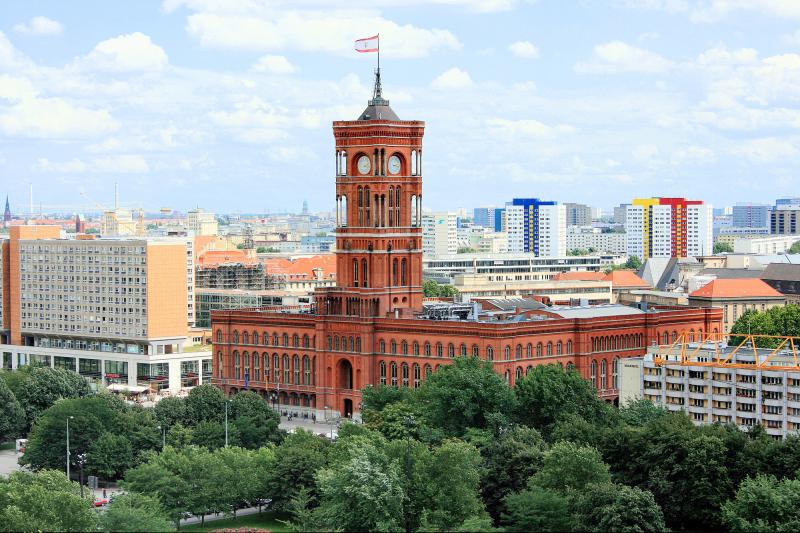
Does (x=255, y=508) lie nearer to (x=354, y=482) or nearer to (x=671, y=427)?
(x=354, y=482)

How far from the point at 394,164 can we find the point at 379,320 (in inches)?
680

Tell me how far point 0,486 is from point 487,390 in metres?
43.7

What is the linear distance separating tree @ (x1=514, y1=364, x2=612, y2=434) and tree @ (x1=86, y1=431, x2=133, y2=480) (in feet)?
107

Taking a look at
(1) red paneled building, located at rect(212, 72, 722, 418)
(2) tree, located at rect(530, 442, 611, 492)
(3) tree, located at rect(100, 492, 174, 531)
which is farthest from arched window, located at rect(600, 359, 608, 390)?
(3) tree, located at rect(100, 492, 174, 531)

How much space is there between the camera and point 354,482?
4380 inches

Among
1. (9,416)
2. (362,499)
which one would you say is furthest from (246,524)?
(9,416)

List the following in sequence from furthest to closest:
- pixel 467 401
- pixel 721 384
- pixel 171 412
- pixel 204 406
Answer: pixel 204 406, pixel 171 412, pixel 467 401, pixel 721 384

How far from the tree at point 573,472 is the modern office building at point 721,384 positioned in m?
23.3

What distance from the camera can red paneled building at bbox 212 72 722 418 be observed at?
555 ft

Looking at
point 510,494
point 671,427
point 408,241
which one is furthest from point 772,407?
point 408,241

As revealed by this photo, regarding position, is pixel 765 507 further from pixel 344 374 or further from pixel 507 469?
pixel 344 374

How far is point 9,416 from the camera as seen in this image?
159875 mm

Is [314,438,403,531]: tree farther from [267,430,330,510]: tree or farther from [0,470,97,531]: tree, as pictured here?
[0,470,97,531]: tree

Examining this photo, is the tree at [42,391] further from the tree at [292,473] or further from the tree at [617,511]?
the tree at [617,511]
